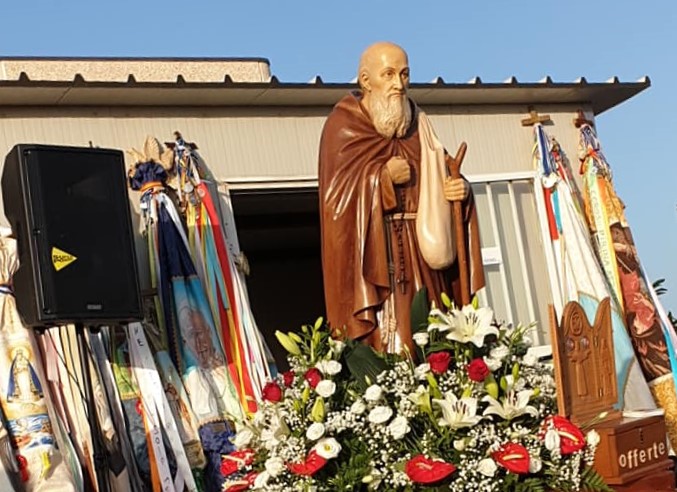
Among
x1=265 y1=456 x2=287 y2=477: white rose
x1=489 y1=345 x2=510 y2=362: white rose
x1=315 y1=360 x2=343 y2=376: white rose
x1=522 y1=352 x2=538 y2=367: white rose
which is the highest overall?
x1=315 y1=360 x2=343 y2=376: white rose


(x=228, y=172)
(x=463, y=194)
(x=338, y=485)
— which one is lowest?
(x=338, y=485)

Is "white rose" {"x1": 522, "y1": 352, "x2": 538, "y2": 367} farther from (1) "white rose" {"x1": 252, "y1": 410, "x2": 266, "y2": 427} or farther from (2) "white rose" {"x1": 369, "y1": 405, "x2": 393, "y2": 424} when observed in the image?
(1) "white rose" {"x1": 252, "y1": 410, "x2": 266, "y2": 427}

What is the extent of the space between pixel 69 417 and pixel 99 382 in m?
0.25

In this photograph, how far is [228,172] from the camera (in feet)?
26.7

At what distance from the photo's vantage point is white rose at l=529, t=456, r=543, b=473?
3704 mm

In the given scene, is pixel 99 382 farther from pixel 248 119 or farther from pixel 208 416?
pixel 248 119

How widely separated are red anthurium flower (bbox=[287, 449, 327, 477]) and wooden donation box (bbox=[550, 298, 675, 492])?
790 millimetres

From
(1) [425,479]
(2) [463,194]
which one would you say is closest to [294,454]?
(1) [425,479]

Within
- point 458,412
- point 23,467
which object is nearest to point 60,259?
point 23,467

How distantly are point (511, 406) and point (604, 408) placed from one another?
36 centimetres

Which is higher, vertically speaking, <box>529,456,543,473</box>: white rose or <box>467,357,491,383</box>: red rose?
<box>467,357,491,383</box>: red rose

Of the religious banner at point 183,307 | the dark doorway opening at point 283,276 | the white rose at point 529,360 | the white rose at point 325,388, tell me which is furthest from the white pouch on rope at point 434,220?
the dark doorway opening at point 283,276

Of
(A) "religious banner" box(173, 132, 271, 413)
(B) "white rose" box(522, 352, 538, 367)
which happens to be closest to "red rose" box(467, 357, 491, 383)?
(B) "white rose" box(522, 352, 538, 367)

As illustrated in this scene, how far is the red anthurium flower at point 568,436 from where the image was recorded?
12.3ft
